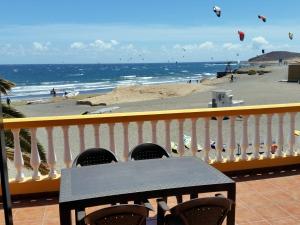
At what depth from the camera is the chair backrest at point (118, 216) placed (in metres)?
2.55

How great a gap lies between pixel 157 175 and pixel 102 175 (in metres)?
0.45

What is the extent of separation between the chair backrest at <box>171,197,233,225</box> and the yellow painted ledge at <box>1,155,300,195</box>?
2695 millimetres

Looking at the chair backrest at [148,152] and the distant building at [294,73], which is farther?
the distant building at [294,73]

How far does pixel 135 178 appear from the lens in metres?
3.23

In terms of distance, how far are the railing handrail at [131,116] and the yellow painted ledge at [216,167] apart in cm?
72

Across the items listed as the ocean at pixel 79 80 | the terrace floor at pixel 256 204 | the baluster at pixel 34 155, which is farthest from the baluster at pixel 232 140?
the ocean at pixel 79 80

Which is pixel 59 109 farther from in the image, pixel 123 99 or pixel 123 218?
pixel 123 218

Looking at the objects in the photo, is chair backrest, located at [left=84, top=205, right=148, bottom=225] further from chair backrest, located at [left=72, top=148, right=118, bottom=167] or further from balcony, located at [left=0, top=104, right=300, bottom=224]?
balcony, located at [left=0, top=104, right=300, bottom=224]

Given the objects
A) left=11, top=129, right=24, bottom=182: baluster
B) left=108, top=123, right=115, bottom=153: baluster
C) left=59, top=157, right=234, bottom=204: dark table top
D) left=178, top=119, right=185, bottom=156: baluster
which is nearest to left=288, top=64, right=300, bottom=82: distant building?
left=178, top=119, right=185, bottom=156: baluster

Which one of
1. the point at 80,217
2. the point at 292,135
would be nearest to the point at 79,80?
the point at 292,135

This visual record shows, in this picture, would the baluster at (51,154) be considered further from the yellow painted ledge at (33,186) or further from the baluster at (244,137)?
the baluster at (244,137)

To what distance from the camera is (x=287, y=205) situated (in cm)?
A: 462

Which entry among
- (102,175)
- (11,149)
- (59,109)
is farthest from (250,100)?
(102,175)

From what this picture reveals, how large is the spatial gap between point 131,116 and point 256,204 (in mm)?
1821
